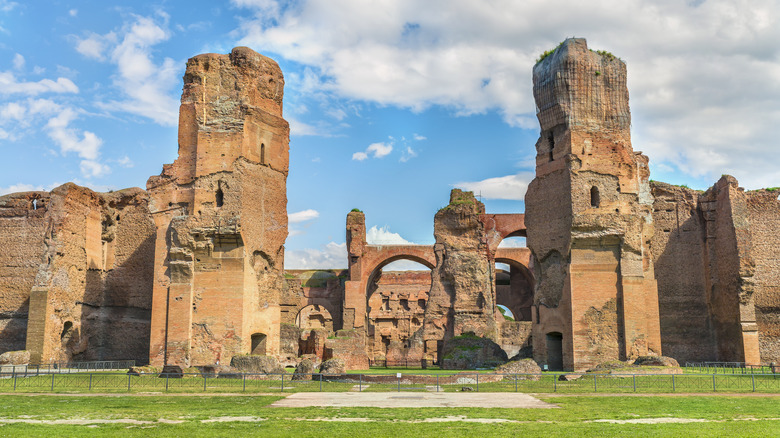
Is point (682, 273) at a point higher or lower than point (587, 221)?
lower

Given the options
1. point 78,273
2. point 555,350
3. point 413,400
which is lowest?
point 413,400

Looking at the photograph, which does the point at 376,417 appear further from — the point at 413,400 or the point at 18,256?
the point at 18,256

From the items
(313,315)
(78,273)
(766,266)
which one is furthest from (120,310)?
(766,266)

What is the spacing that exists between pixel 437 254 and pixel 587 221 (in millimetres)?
7304

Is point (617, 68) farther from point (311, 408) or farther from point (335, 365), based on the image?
point (311, 408)

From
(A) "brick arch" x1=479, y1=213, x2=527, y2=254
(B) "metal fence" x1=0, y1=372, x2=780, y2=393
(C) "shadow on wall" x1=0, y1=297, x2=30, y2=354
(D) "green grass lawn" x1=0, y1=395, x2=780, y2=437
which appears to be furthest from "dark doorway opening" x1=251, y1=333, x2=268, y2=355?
(A) "brick arch" x1=479, y1=213, x2=527, y2=254

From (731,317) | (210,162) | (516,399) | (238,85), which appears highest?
(238,85)

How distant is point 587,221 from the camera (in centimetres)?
2277

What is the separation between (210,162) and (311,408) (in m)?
13.8

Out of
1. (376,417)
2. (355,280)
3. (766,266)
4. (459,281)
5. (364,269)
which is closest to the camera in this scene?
(376,417)

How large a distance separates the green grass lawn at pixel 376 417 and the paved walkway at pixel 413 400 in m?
0.52

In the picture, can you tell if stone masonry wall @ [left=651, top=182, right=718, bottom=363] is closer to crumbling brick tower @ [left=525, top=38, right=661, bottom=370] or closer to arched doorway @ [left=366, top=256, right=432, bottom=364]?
crumbling brick tower @ [left=525, top=38, right=661, bottom=370]

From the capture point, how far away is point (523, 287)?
43.2 meters

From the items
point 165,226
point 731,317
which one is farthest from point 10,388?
point 731,317
